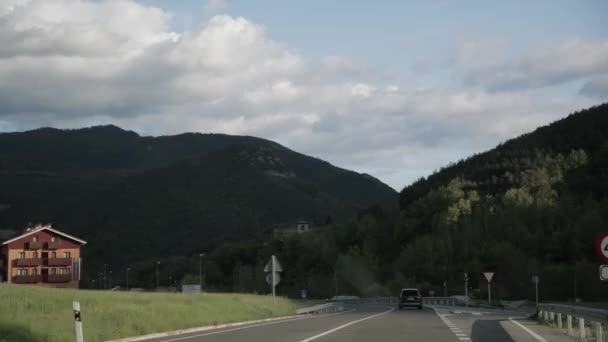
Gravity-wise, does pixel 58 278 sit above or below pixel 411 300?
above

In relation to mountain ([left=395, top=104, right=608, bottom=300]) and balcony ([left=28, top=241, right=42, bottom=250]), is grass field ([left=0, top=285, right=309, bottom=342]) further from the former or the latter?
mountain ([left=395, top=104, right=608, bottom=300])

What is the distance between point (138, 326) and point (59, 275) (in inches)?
2611

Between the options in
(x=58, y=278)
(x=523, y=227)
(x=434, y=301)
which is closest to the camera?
(x=58, y=278)

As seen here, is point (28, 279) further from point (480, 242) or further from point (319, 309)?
point (480, 242)

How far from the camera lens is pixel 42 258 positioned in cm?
8994

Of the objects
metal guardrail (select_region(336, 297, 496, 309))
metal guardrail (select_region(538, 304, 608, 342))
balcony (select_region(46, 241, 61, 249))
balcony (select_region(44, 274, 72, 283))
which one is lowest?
metal guardrail (select_region(336, 297, 496, 309))

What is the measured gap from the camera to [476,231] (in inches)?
5305

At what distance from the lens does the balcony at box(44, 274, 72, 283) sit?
291ft

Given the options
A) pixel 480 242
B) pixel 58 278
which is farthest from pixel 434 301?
pixel 480 242

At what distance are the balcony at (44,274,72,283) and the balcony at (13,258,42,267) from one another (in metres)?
1.80

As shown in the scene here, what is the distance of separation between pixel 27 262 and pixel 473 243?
7077 centimetres

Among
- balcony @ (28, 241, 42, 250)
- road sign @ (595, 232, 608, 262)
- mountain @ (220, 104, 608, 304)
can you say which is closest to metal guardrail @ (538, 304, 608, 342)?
road sign @ (595, 232, 608, 262)

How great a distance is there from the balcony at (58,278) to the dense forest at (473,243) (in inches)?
1912

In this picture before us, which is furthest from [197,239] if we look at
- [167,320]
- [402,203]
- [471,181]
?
[167,320]
